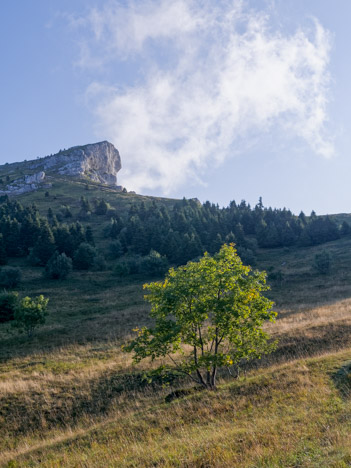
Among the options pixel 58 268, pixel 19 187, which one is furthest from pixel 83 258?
pixel 19 187

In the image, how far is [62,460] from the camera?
35.3 feet

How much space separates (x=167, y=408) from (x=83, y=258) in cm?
7815

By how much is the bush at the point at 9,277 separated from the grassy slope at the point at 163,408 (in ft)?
110

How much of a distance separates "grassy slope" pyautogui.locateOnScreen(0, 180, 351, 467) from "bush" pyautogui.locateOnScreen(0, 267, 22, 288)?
3344cm

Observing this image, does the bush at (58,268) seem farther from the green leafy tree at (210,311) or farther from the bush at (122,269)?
the green leafy tree at (210,311)

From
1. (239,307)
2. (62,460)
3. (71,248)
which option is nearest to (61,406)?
(62,460)

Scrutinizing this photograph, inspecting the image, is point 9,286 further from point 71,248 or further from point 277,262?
point 277,262

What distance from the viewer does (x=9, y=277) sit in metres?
70.6

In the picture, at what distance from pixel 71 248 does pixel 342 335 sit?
84.9m

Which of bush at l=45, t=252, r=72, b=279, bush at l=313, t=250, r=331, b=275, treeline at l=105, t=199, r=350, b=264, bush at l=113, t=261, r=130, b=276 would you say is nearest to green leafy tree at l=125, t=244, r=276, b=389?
bush at l=313, t=250, r=331, b=275

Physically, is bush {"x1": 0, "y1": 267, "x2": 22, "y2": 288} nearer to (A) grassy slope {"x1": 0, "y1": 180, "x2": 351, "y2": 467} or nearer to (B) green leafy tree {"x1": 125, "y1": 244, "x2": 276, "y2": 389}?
(A) grassy slope {"x1": 0, "y1": 180, "x2": 351, "y2": 467}

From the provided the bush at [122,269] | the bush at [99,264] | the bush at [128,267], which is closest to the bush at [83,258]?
the bush at [99,264]

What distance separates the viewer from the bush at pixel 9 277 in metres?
69.3

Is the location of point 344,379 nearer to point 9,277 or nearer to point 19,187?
point 9,277
